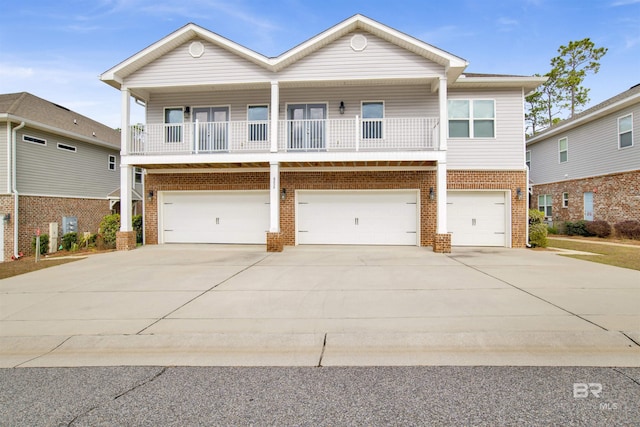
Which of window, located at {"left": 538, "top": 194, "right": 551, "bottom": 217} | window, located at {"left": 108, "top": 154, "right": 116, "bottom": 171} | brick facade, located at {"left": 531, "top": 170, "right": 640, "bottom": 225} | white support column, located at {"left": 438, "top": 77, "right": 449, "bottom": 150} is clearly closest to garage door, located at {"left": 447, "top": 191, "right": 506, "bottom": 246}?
white support column, located at {"left": 438, "top": 77, "right": 449, "bottom": 150}

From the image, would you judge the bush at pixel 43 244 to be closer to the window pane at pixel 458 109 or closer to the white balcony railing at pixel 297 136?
the white balcony railing at pixel 297 136

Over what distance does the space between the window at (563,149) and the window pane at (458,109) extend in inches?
431

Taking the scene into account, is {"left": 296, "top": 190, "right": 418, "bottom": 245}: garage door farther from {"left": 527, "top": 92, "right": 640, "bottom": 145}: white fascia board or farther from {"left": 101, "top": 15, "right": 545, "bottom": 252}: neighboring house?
{"left": 527, "top": 92, "right": 640, "bottom": 145}: white fascia board

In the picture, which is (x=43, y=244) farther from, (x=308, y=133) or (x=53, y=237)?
(x=308, y=133)

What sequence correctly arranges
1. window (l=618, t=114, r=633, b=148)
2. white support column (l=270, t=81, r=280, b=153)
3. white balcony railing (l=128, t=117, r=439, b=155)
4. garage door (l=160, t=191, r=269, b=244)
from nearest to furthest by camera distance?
white support column (l=270, t=81, r=280, b=153) → white balcony railing (l=128, t=117, r=439, b=155) → garage door (l=160, t=191, r=269, b=244) → window (l=618, t=114, r=633, b=148)

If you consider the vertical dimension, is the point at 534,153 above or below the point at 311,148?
above

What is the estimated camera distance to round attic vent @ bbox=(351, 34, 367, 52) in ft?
38.5

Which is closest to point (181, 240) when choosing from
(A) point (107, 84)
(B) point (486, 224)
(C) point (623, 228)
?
(A) point (107, 84)

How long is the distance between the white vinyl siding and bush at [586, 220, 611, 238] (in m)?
7.60

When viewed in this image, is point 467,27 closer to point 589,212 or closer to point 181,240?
point 589,212

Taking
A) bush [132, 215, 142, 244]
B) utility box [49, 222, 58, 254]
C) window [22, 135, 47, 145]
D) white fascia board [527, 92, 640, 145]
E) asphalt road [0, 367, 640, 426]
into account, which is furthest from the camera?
utility box [49, 222, 58, 254]

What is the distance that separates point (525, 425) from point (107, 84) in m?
15.4

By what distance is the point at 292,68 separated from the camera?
12.0 meters

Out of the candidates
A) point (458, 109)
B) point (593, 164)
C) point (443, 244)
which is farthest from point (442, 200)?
point (593, 164)
